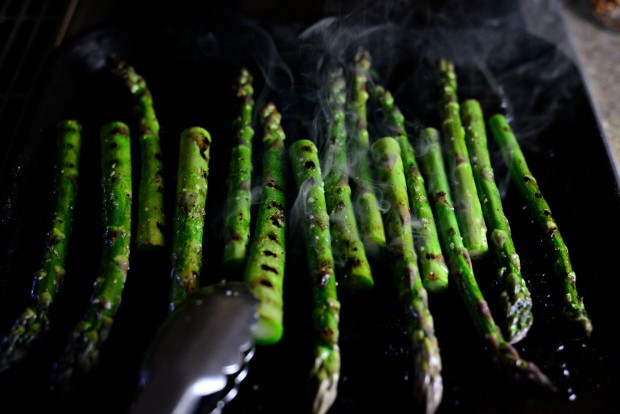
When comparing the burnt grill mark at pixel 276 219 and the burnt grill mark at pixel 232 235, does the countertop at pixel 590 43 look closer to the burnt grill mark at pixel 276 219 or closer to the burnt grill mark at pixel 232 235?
the burnt grill mark at pixel 276 219

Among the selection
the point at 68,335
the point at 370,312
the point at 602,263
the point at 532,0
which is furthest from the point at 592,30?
the point at 68,335

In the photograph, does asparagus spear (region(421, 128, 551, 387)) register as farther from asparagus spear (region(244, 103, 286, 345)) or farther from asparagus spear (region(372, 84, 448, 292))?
asparagus spear (region(244, 103, 286, 345))

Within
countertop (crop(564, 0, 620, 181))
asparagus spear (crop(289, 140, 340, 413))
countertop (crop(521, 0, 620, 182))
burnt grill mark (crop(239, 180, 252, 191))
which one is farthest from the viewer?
countertop (crop(521, 0, 620, 182))

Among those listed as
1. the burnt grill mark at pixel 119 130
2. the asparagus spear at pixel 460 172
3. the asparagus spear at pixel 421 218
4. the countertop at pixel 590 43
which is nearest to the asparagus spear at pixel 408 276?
the asparagus spear at pixel 421 218

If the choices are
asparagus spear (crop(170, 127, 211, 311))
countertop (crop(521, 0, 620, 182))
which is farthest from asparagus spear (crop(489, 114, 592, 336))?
asparagus spear (crop(170, 127, 211, 311))

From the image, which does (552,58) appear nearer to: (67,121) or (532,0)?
(532,0)

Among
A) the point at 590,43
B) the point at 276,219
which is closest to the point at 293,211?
the point at 276,219
